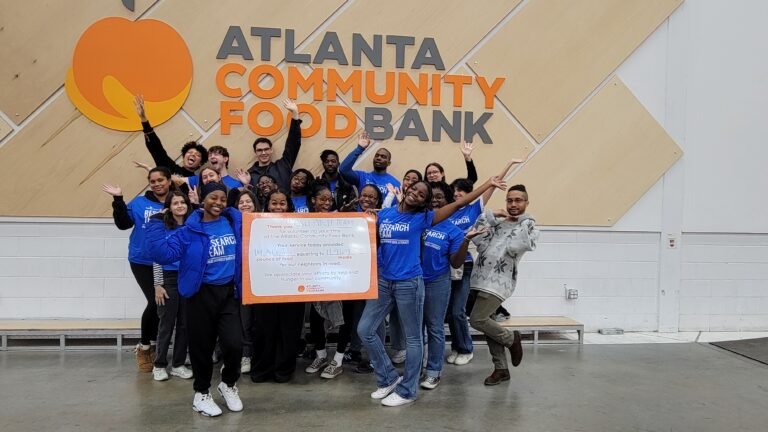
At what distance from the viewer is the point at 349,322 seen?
496cm

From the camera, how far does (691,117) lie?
21.4 feet

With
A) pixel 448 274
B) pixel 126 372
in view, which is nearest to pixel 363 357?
pixel 448 274

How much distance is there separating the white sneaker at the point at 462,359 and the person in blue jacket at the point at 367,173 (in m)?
1.69

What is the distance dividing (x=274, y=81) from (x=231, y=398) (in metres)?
3.35

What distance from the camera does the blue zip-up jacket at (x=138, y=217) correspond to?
457 cm

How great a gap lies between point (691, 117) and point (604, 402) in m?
3.82

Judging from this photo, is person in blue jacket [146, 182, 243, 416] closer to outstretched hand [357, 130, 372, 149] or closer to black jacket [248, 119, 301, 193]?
black jacket [248, 119, 301, 193]

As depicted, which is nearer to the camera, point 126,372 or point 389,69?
point 126,372

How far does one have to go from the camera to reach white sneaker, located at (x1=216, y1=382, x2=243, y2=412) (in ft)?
13.0

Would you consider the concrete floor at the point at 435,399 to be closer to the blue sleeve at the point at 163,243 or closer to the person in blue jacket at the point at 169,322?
the person in blue jacket at the point at 169,322

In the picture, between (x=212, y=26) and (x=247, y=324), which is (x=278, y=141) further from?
(x=247, y=324)

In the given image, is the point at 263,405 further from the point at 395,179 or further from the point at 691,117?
the point at 691,117

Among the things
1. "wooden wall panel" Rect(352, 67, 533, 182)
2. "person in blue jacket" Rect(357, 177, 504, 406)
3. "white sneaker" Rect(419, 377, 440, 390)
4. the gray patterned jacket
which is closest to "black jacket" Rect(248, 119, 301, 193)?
"wooden wall panel" Rect(352, 67, 533, 182)

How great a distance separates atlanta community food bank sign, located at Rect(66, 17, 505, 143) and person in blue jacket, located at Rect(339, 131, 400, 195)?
514 mm
